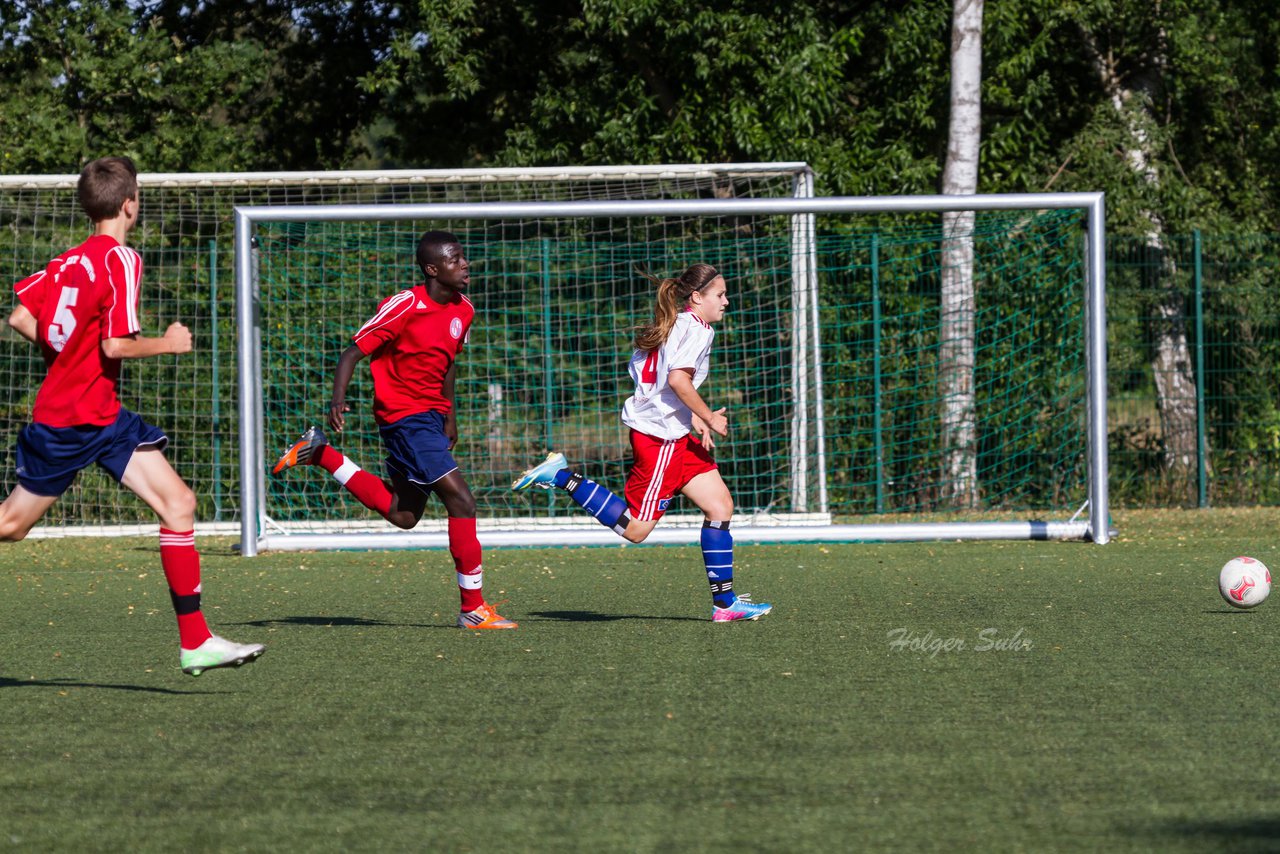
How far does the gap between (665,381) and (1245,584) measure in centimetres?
261

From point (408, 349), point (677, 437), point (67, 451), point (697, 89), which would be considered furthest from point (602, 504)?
point (697, 89)

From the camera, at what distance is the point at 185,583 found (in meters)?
5.31

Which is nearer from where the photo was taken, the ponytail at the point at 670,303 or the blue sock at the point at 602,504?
the ponytail at the point at 670,303

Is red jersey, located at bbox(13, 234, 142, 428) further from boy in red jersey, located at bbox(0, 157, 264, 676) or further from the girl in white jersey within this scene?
the girl in white jersey

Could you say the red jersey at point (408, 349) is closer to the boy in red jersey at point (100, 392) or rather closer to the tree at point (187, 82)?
the boy in red jersey at point (100, 392)

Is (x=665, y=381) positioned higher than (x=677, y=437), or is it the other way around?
(x=665, y=381)

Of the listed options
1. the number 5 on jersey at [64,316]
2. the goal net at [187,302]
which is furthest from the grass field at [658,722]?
the goal net at [187,302]

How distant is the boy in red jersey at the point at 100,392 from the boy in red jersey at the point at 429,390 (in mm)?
1728

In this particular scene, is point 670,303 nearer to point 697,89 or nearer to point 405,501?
point 405,501

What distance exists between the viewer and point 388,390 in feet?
23.2

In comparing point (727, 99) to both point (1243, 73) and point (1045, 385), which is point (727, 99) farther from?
point (1243, 73)

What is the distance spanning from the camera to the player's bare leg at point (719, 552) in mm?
7043

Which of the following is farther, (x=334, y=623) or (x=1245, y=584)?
(x=334, y=623)

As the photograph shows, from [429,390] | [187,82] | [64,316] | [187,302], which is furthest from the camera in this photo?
[187,82]
